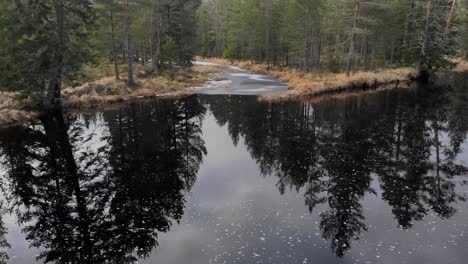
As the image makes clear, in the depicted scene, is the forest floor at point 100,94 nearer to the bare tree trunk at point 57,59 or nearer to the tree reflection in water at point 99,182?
the bare tree trunk at point 57,59

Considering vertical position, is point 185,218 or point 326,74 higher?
point 326,74

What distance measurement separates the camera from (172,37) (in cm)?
4353

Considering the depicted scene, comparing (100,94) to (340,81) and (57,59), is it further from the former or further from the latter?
(340,81)

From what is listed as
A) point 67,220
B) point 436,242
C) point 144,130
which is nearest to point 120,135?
point 144,130

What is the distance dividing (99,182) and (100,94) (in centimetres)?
1900

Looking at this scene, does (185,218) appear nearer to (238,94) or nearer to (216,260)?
(216,260)

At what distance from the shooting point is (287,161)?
14.3 metres

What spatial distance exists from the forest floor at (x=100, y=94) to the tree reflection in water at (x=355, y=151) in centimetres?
887

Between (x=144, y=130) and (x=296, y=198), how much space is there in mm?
11447

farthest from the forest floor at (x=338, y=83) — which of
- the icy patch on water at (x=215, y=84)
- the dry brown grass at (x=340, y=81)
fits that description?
the icy patch on water at (x=215, y=84)

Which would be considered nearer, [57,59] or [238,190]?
[238,190]

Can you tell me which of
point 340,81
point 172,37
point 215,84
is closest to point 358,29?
point 340,81

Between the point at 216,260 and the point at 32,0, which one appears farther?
the point at 32,0

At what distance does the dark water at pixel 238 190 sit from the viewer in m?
8.40
